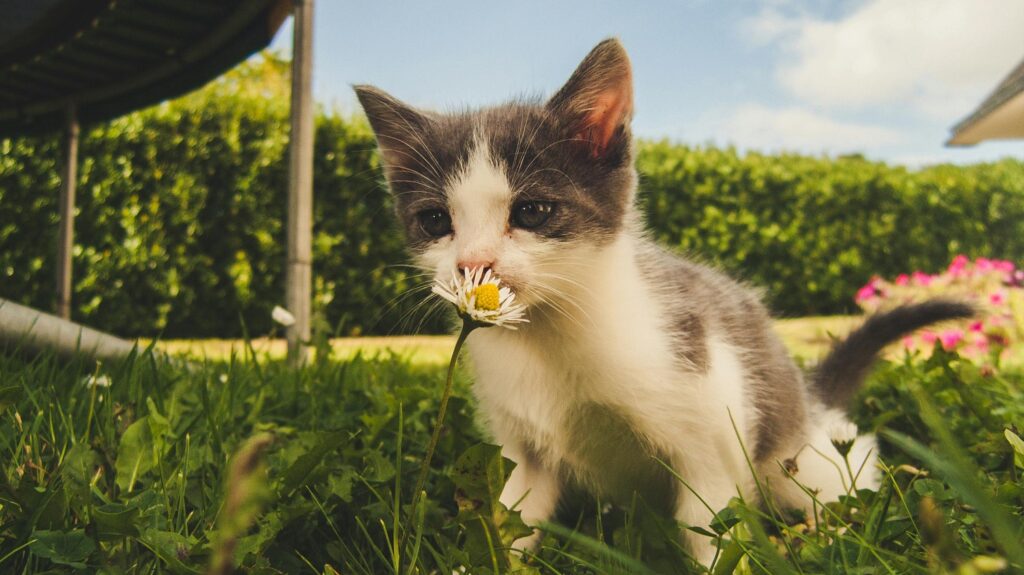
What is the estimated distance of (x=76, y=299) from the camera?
22.7 ft

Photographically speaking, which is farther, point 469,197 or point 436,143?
point 436,143

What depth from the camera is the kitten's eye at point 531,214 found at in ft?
5.23

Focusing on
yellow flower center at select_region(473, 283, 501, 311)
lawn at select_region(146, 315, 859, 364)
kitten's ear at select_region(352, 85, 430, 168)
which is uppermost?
kitten's ear at select_region(352, 85, 430, 168)

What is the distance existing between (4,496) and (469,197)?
3.56ft

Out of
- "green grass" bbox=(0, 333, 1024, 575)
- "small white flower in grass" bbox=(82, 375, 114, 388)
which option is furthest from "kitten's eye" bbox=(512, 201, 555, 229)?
"small white flower in grass" bbox=(82, 375, 114, 388)

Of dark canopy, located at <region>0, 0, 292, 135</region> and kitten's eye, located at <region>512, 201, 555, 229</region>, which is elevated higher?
dark canopy, located at <region>0, 0, 292, 135</region>

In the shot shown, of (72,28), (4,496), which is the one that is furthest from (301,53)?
(4,496)

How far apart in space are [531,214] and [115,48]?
352cm

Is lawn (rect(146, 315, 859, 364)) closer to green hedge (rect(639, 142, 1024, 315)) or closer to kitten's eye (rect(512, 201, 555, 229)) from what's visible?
green hedge (rect(639, 142, 1024, 315))

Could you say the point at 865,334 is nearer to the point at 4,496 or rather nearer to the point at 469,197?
the point at 469,197

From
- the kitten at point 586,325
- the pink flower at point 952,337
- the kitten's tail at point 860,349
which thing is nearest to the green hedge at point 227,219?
the pink flower at point 952,337

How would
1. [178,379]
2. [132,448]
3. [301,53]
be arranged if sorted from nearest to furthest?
[132,448], [178,379], [301,53]

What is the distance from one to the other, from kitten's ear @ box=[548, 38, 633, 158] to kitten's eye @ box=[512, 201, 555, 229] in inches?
9.5

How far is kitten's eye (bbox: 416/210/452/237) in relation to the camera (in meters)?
1.71
